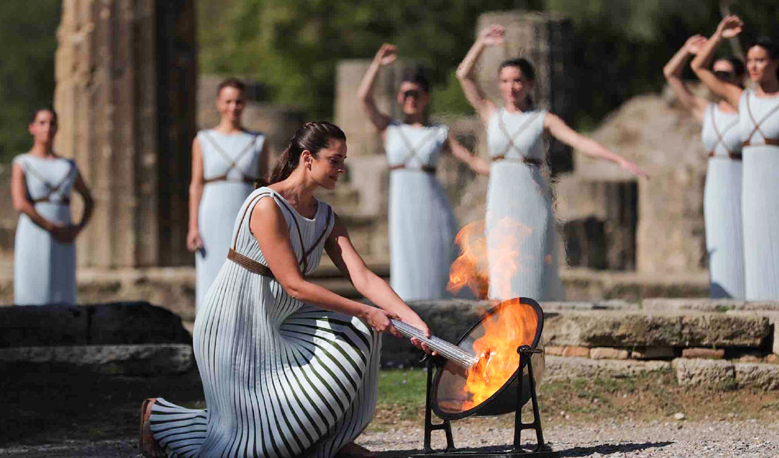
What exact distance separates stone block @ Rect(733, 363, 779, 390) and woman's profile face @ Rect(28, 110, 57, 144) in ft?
16.4

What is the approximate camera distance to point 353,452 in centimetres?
538

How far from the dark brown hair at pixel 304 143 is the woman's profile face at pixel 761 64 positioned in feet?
11.6

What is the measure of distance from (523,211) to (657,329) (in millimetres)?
1470

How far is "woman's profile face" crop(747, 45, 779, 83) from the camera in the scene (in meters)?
7.92

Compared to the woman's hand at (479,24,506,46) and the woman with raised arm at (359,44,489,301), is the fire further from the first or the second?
the woman with raised arm at (359,44,489,301)

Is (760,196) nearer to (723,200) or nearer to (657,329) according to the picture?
(723,200)

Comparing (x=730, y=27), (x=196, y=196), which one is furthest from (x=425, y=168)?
(x=730, y=27)

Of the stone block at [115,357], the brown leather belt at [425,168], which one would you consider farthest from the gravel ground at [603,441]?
the brown leather belt at [425,168]

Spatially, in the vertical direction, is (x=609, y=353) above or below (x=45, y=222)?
below

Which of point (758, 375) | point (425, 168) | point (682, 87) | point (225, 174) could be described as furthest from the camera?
point (425, 168)

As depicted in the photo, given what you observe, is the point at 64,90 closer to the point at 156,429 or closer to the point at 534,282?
the point at 534,282

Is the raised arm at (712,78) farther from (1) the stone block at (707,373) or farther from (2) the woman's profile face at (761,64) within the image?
(1) the stone block at (707,373)

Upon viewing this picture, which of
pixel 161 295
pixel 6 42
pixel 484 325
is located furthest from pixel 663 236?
pixel 6 42

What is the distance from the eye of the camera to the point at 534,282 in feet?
26.6
